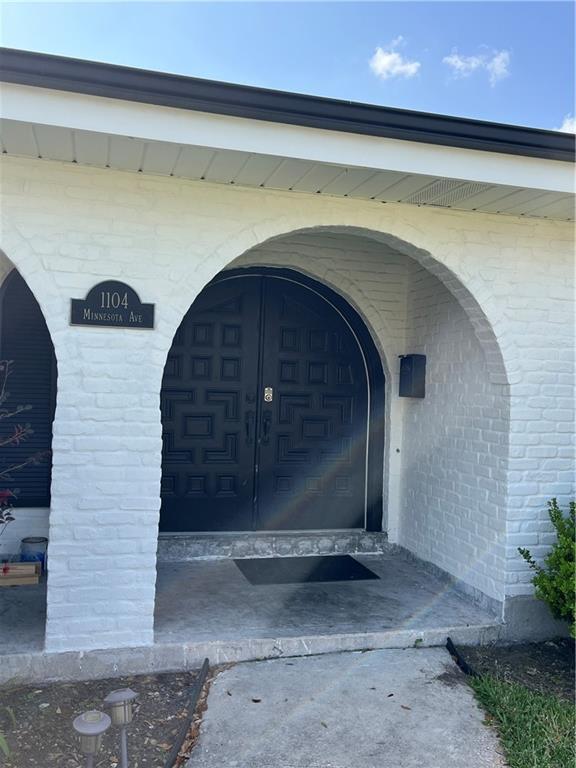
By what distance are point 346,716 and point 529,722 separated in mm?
895

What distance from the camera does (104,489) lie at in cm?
354

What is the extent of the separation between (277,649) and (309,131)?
287cm

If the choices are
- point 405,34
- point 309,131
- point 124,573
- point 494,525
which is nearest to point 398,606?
point 494,525

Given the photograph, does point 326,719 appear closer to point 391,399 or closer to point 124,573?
point 124,573

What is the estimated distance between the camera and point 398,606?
171 inches

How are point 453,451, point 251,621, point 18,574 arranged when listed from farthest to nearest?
point 453,451, point 18,574, point 251,621

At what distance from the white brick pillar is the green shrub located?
2.38 meters

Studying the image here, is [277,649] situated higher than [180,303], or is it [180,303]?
[180,303]

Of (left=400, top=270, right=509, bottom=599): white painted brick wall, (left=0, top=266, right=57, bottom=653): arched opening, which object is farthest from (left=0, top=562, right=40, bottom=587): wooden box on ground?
(left=400, top=270, right=509, bottom=599): white painted brick wall

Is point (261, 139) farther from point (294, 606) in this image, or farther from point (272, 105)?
point (294, 606)

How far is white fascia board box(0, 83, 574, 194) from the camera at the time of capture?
2.92m

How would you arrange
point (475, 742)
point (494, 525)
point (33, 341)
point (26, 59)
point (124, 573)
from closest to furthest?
point (26, 59), point (475, 742), point (124, 573), point (494, 525), point (33, 341)

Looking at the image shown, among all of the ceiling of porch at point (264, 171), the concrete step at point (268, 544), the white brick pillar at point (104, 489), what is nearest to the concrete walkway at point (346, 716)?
the white brick pillar at point (104, 489)

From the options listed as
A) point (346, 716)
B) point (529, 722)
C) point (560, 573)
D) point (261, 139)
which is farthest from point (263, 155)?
point (529, 722)
